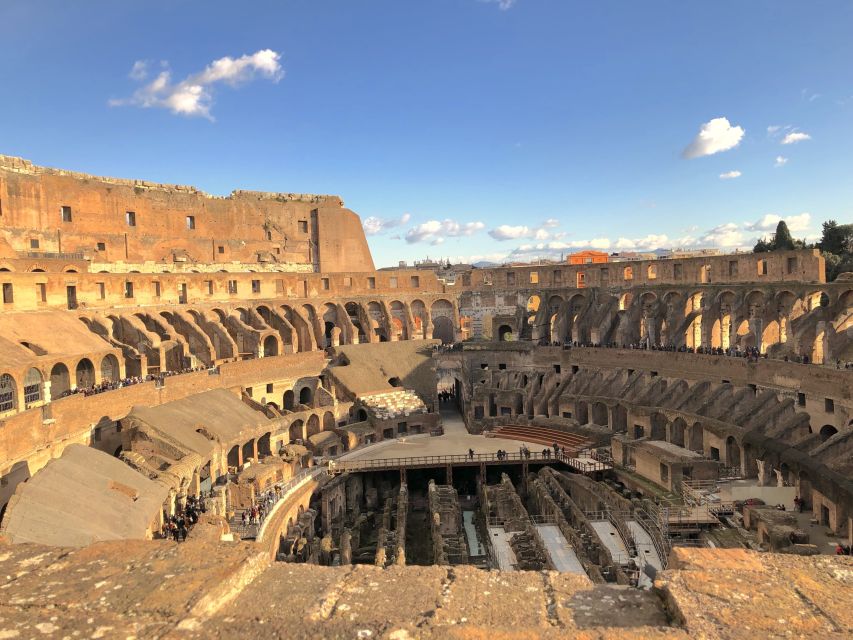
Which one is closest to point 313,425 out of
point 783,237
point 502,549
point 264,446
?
point 264,446

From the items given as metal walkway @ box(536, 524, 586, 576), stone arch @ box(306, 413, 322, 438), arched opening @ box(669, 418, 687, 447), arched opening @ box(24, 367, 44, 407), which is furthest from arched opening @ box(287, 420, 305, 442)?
arched opening @ box(669, 418, 687, 447)

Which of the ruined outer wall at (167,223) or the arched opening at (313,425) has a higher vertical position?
the ruined outer wall at (167,223)

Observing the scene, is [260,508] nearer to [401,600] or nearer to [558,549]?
[558,549]

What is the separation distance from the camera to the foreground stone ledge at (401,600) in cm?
523

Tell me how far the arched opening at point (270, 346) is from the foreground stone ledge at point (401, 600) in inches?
1333

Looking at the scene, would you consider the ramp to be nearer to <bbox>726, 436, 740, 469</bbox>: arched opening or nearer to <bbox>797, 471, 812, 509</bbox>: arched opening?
<bbox>797, 471, 812, 509</bbox>: arched opening

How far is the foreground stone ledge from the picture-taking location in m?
5.23

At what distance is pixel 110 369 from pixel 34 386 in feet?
18.4

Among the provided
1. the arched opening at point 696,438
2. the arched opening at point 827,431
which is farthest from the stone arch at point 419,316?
the arched opening at point 827,431

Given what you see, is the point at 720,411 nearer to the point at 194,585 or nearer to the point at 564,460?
the point at 564,460

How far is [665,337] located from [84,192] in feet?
121

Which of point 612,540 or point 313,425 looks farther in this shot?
point 313,425

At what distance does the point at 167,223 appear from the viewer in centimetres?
4241

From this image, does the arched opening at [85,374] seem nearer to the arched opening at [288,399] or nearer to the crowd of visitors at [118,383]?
the crowd of visitors at [118,383]
